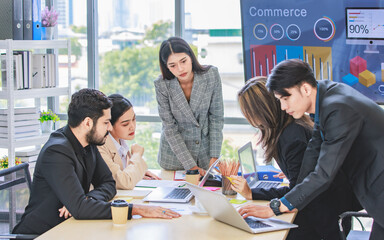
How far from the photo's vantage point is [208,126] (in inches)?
149

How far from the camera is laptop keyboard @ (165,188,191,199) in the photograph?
108 inches

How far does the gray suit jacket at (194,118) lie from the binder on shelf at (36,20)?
137 cm

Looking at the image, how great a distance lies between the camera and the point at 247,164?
9.98 ft

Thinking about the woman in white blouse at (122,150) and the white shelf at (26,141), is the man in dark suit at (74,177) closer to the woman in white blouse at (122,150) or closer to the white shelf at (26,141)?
the woman in white blouse at (122,150)

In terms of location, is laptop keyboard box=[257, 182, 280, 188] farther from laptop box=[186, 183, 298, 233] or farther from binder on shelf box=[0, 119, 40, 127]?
binder on shelf box=[0, 119, 40, 127]

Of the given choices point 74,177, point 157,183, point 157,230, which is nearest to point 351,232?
point 157,183

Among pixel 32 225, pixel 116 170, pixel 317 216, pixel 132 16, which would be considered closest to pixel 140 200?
pixel 116 170

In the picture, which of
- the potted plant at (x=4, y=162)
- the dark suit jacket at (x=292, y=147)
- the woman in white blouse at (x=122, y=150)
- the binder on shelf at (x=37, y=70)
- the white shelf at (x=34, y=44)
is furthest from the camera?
the binder on shelf at (x=37, y=70)

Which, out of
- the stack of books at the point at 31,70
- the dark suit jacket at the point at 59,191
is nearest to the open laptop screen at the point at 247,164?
the dark suit jacket at the point at 59,191

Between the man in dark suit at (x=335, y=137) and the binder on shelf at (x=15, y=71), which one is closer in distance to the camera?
the man in dark suit at (x=335, y=137)

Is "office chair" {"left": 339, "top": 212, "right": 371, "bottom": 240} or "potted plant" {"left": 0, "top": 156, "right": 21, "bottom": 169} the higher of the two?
"potted plant" {"left": 0, "top": 156, "right": 21, "bottom": 169}

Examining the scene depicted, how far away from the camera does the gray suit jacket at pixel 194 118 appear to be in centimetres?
371

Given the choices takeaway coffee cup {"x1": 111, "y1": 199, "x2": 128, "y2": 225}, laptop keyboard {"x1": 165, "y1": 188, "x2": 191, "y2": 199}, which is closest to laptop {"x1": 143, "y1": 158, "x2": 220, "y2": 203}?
laptop keyboard {"x1": 165, "y1": 188, "x2": 191, "y2": 199}

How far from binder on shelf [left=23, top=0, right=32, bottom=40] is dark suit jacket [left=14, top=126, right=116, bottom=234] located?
2056 mm
